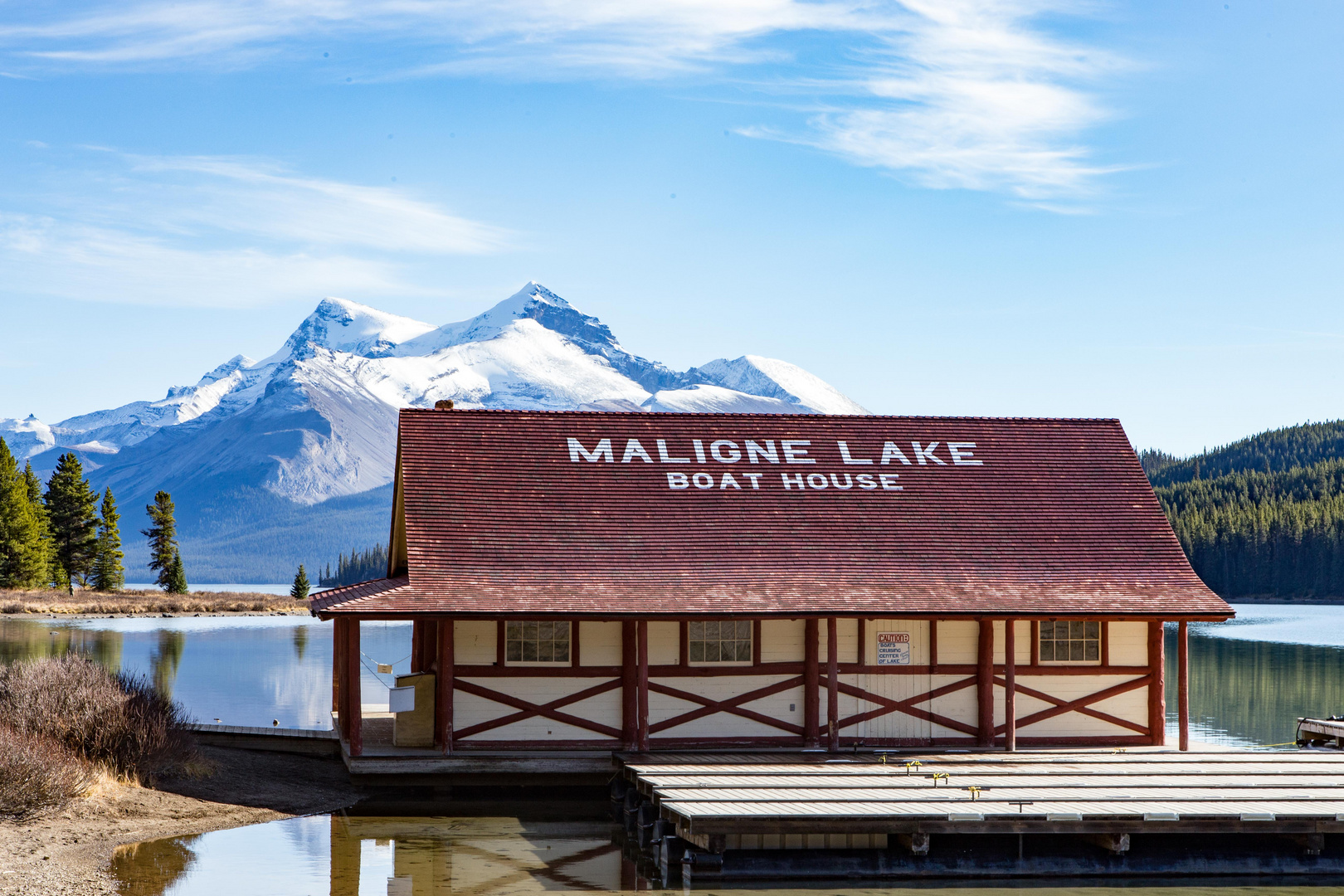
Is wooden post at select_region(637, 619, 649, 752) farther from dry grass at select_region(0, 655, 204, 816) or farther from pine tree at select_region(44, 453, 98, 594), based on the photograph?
pine tree at select_region(44, 453, 98, 594)

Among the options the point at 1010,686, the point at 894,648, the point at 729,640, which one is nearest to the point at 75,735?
the point at 729,640

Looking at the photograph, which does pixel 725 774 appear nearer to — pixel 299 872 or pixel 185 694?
pixel 299 872

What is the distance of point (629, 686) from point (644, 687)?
38 cm

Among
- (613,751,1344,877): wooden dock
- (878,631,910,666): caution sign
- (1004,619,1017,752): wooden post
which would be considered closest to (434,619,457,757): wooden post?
(613,751,1344,877): wooden dock

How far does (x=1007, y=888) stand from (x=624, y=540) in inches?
344

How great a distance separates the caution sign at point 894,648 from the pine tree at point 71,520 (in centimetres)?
7301

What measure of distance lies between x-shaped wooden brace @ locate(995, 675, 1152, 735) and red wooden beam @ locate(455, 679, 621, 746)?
259 inches

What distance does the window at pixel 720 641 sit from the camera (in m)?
22.0

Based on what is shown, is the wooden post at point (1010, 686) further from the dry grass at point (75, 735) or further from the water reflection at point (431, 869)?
the dry grass at point (75, 735)

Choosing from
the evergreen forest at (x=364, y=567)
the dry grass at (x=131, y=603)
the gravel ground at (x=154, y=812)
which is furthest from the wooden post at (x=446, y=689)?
the evergreen forest at (x=364, y=567)

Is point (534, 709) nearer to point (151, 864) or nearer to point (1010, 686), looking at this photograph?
point (151, 864)

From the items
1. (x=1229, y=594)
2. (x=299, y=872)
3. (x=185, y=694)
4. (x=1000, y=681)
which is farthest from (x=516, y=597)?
(x=1229, y=594)

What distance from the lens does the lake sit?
52.0 ft

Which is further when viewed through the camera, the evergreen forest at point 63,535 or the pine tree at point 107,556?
the pine tree at point 107,556
